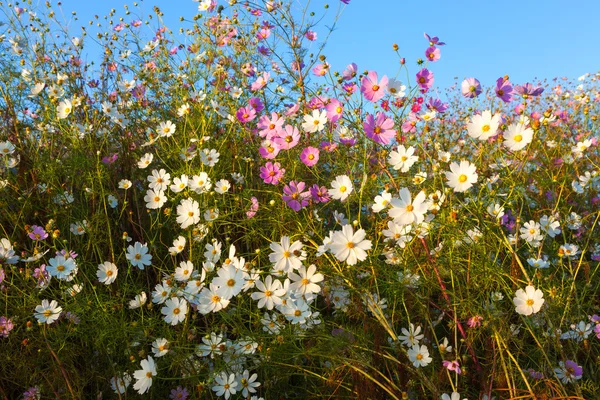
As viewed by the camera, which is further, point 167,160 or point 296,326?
point 167,160

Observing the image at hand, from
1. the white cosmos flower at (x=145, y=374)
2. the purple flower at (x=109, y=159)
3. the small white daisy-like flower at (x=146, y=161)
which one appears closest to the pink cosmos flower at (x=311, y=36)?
the small white daisy-like flower at (x=146, y=161)

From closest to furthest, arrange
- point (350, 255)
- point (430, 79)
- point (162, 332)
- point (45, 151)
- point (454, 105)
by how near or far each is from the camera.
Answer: point (350, 255) < point (162, 332) < point (430, 79) < point (45, 151) < point (454, 105)

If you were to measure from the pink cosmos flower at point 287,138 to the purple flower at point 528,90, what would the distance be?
703mm

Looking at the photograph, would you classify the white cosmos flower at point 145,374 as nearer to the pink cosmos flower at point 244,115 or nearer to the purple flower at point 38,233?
the purple flower at point 38,233

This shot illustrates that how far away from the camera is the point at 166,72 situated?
2.81 m

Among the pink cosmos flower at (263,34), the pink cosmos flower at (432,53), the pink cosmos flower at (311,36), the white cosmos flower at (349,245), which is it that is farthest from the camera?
the pink cosmos flower at (263,34)

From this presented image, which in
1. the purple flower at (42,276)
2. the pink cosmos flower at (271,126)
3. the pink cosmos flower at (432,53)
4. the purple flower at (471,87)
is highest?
the pink cosmos flower at (432,53)

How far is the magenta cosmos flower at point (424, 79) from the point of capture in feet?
5.61

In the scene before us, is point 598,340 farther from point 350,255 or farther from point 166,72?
point 166,72

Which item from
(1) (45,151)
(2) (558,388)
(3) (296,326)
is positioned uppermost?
(1) (45,151)

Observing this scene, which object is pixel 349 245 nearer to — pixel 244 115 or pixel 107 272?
pixel 107 272

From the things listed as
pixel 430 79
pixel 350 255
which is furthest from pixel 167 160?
pixel 350 255

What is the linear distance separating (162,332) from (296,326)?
39 centimetres

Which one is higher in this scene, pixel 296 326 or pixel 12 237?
pixel 12 237
